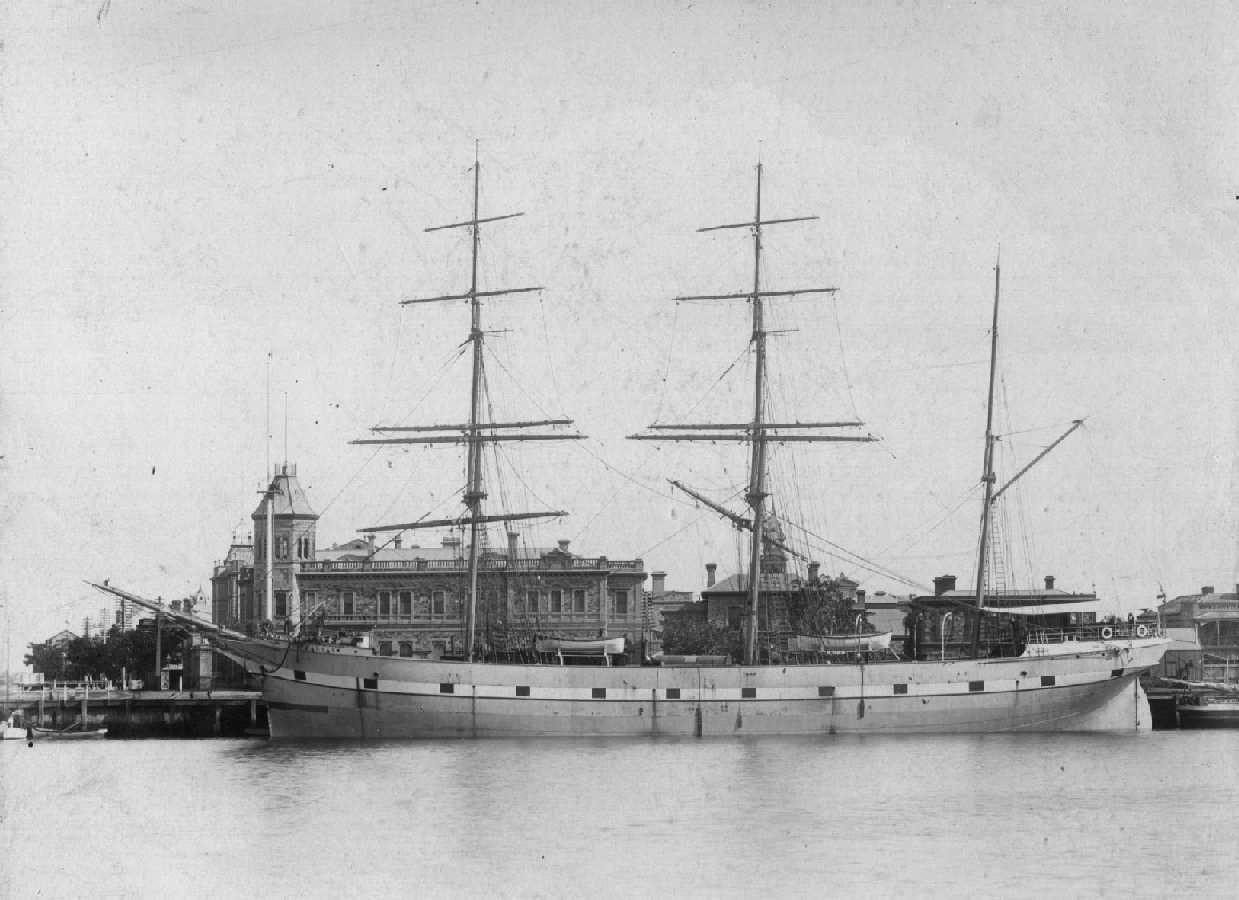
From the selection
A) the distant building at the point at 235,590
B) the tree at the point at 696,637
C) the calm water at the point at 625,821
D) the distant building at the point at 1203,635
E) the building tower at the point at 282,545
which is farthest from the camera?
the distant building at the point at 235,590

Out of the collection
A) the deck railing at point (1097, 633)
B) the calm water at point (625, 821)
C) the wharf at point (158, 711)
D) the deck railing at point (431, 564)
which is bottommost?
the wharf at point (158, 711)

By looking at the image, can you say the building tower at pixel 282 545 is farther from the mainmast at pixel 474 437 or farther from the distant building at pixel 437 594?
the mainmast at pixel 474 437

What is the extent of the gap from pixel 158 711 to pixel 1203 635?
52.9 m

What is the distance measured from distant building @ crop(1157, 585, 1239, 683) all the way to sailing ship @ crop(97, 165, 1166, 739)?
27831 mm

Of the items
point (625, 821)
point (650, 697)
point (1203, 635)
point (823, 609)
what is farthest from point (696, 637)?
point (625, 821)

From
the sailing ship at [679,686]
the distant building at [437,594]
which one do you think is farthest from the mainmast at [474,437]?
the distant building at [437,594]

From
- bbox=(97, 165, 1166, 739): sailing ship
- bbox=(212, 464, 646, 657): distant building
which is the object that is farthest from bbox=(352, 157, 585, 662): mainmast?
bbox=(212, 464, 646, 657): distant building

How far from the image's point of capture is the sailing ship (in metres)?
43.5

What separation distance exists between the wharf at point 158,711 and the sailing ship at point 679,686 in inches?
292

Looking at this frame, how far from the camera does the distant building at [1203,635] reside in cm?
7412

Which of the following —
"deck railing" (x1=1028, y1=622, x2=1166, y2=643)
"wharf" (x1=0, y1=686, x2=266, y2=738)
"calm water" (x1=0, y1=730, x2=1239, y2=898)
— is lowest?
"wharf" (x1=0, y1=686, x2=266, y2=738)

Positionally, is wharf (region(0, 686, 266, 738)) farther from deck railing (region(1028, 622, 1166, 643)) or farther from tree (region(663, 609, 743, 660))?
deck railing (region(1028, 622, 1166, 643))

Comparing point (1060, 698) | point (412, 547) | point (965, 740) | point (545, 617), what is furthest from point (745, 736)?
point (412, 547)

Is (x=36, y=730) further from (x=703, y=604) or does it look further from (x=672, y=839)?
(x=703, y=604)
